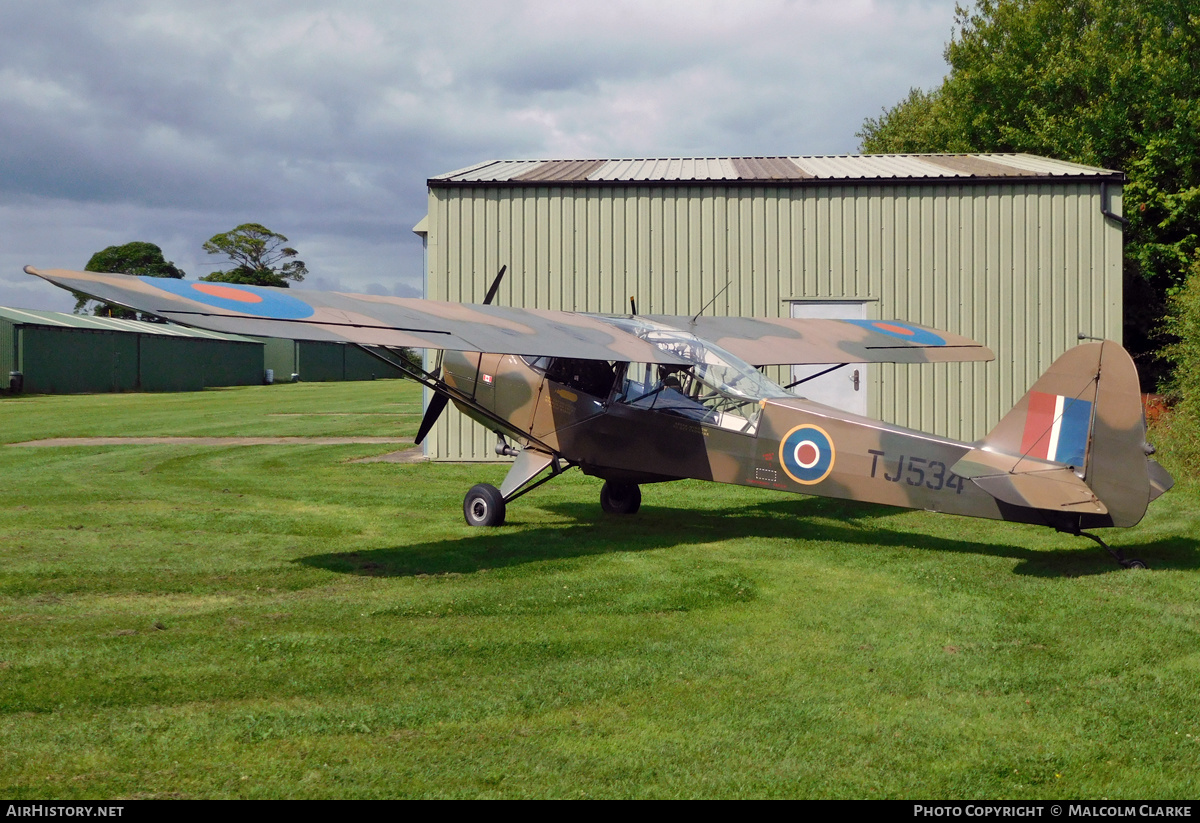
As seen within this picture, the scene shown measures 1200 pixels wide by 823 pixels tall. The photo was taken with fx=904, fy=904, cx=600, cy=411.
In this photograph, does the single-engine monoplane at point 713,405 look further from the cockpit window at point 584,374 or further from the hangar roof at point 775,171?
the hangar roof at point 775,171

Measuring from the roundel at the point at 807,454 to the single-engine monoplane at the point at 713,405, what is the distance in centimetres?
1

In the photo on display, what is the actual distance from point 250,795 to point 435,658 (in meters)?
1.86

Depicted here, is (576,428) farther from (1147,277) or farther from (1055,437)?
(1147,277)

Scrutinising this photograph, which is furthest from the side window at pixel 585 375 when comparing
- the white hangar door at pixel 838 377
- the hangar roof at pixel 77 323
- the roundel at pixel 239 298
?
the hangar roof at pixel 77 323

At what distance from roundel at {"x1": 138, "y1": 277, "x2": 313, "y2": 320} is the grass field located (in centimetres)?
217

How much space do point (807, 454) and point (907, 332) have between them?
426 centimetres

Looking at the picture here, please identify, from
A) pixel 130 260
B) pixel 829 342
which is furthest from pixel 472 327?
pixel 130 260

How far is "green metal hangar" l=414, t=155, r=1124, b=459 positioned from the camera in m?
16.0

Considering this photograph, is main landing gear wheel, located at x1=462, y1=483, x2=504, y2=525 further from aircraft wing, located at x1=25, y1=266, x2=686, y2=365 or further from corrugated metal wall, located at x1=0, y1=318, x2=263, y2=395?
corrugated metal wall, located at x1=0, y1=318, x2=263, y2=395

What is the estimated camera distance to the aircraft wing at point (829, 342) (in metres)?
11.0

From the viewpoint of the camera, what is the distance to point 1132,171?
78.7 feet

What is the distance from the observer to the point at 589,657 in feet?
17.8

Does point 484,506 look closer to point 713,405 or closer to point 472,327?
point 472,327
